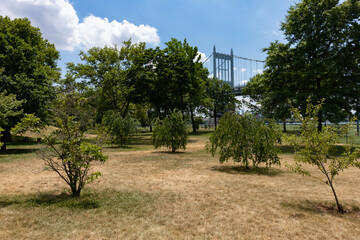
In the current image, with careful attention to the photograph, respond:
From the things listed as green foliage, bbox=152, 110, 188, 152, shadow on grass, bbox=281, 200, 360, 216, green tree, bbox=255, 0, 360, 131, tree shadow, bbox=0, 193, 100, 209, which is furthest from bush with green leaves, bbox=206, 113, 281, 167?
green tree, bbox=255, 0, 360, 131

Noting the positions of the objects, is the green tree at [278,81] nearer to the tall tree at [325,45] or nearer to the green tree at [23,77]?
the tall tree at [325,45]

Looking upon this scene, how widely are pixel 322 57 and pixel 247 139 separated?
44.1 ft

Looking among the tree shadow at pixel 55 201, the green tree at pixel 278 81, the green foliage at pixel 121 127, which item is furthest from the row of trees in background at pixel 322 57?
the tree shadow at pixel 55 201

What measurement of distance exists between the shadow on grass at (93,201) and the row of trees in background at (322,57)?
14163 millimetres

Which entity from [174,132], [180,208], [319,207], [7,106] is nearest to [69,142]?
[180,208]

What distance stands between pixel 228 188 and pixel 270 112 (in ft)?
50.0

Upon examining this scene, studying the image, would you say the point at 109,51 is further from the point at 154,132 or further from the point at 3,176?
the point at 3,176

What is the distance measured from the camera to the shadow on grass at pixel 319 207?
17.2 ft

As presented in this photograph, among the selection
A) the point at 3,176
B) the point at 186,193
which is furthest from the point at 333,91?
the point at 3,176

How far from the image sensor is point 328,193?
6.70 meters

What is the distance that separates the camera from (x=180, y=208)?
17.6ft

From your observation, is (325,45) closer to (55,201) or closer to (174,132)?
(174,132)

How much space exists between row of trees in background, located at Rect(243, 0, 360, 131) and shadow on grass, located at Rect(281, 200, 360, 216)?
38.9 ft

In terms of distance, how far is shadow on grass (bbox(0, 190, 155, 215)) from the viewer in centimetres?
543
